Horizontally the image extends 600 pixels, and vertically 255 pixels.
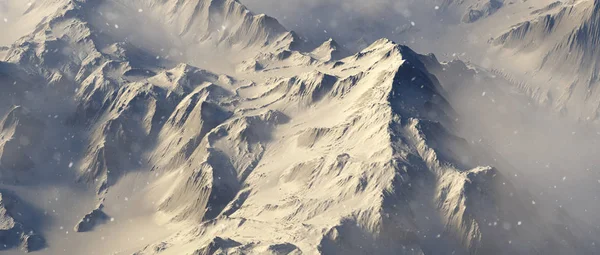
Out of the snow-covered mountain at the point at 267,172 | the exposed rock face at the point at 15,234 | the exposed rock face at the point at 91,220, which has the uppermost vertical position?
the snow-covered mountain at the point at 267,172

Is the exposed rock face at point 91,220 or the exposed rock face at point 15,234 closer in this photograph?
the exposed rock face at point 15,234

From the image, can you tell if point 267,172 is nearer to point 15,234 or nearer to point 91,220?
point 91,220

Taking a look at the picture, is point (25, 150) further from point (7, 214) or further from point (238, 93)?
point (238, 93)

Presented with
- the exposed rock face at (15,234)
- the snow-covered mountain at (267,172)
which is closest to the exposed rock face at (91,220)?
the snow-covered mountain at (267,172)

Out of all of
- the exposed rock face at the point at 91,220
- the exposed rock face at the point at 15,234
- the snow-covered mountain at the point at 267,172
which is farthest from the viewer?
the exposed rock face at the point at 91,220

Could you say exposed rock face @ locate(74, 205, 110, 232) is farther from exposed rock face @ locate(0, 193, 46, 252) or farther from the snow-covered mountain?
exposed rock face @ locate(0, 193, 46, 252)

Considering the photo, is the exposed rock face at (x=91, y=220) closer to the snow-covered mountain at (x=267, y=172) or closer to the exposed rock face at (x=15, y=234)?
the snow-covered mountain at (x=267, y=172)

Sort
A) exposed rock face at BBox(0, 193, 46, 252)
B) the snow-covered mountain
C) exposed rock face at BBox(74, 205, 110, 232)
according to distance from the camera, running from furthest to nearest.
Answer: exposed rock face at BBox(74, 205, 110, 232) → exposed rock face at BBox(0, 193, 46, 252) → the snow-covered mountain

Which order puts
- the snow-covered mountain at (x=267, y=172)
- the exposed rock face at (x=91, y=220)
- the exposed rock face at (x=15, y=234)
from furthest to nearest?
the exposed rock face at (x=91, y=220)
the exposed rock face at (x=15, y=234)
the snow-covered mountain at (x=267, y=172)

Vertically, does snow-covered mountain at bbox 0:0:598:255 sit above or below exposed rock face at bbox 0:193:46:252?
above

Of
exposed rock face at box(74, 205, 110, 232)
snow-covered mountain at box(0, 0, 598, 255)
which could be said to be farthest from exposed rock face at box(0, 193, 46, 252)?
exposed rock face at box(74, 205, 110, 232)
